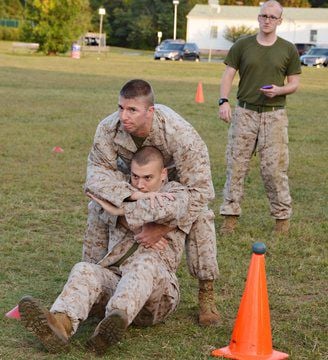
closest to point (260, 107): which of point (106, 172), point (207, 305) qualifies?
point (207, 305)

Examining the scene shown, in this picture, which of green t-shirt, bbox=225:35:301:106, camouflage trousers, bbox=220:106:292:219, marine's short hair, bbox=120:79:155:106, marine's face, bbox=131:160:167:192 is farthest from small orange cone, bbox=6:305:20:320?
green t-shirt, bbox=225:35:301:106

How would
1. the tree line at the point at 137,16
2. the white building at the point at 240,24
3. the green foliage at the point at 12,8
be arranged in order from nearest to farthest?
the white building at the point at 240,24
the tree line at the point at 137,16
the green foliage at the point at 12,8

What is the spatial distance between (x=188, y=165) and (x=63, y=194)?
4.74 m

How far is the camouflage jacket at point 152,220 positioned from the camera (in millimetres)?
5160

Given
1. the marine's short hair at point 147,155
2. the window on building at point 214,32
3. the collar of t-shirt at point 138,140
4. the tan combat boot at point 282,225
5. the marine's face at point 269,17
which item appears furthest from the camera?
the window on building at point 214,32

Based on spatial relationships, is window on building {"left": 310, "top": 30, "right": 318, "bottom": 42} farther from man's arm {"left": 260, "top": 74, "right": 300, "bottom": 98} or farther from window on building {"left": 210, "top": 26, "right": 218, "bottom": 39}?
man's arm {"left": 260, "top": 74, "right": 300, "bottom": 98}

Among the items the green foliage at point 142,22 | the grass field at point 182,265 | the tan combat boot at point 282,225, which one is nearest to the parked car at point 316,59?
the grass field at point 182,265

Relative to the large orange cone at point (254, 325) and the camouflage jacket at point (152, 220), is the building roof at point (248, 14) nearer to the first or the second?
the camouflage jacket at point (152, 220)

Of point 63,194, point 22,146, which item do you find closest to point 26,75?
point 22,146

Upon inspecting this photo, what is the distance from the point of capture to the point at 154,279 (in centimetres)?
515

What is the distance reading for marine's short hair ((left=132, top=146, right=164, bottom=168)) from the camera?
5.27m

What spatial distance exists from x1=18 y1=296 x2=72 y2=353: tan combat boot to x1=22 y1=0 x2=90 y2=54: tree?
53.9 m

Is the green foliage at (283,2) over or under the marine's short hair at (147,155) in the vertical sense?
under

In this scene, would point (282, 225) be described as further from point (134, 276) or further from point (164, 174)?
point (134, 276)
